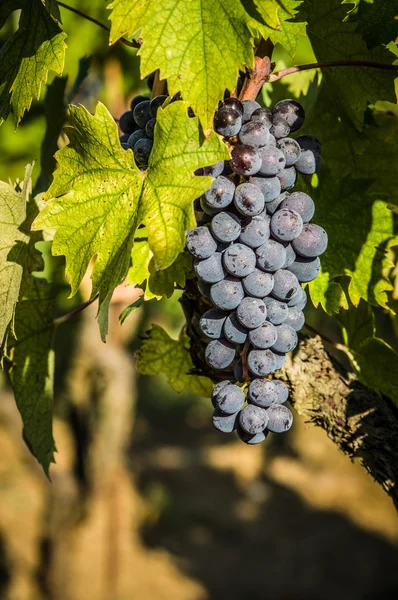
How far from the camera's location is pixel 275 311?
945 mm

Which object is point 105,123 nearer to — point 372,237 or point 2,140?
point 372,237

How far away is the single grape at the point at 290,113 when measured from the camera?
3.23ft

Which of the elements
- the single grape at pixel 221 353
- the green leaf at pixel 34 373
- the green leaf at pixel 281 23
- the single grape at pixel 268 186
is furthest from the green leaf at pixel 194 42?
the green leaf at pixel 34 373

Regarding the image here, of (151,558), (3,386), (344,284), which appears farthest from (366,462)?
(3,386)

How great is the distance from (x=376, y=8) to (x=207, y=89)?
0.97 feet

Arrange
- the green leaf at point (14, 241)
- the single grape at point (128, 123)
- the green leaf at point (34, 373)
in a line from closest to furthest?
1. the green leaf at point (14, 241)
2. the single grape at point (128, 123)
3. the green leaf at point (34, 373)

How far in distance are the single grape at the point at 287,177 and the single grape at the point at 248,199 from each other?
0.07m

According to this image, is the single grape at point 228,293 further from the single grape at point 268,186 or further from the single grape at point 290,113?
the single grape at point 290,113


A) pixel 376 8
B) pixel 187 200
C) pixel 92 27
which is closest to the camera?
pixel 187 200

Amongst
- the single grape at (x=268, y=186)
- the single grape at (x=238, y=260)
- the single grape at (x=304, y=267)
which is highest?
the single grape at (x=268, y=186)

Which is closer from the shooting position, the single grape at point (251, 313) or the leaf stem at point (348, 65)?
the single grape at point (251, 313)

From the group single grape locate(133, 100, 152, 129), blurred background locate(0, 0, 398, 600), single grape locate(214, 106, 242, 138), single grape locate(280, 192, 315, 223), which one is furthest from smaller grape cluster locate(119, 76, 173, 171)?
blurred background locate(0, 0, 398, 600)

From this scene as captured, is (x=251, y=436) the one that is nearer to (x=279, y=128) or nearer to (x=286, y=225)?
(x=286, y=225)

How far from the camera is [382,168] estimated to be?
120 cm
